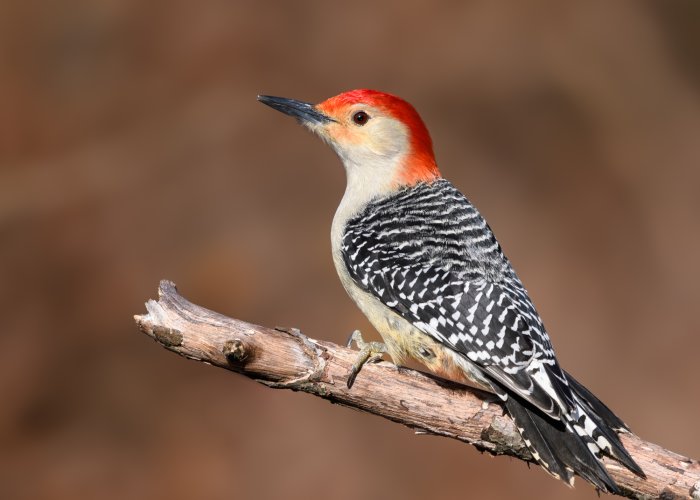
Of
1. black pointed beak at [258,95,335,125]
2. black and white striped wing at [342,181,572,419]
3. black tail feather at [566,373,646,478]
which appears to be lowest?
black tail feather at [566,373,646,478]

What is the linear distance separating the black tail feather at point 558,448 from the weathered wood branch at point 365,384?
0.63 feet

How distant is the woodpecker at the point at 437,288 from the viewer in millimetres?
4359

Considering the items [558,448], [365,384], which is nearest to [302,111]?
[365,384]

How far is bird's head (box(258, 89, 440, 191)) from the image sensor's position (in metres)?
5.58

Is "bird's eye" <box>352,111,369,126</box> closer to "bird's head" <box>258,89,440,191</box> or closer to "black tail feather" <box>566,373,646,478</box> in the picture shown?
"bird's head" <box>258,89,440,191</box>

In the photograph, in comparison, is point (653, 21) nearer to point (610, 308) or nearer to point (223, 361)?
point (610, 308)

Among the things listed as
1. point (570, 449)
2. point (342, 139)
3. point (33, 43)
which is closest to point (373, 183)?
point (342, 139)

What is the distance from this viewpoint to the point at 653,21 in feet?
35.3

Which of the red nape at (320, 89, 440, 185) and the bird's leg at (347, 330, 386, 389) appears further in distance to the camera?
the red nape at (320, 89, 440, 185)

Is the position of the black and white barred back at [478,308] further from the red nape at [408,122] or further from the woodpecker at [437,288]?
the red nape at [408,122]

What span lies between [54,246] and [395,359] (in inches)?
226

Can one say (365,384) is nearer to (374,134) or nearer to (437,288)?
(437,288)

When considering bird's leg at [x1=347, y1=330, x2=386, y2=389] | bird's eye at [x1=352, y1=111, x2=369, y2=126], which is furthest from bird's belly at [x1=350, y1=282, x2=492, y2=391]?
bird's eye at [x1=352, y1=111, x2=369, y2=126]

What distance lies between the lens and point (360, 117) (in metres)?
5.64
